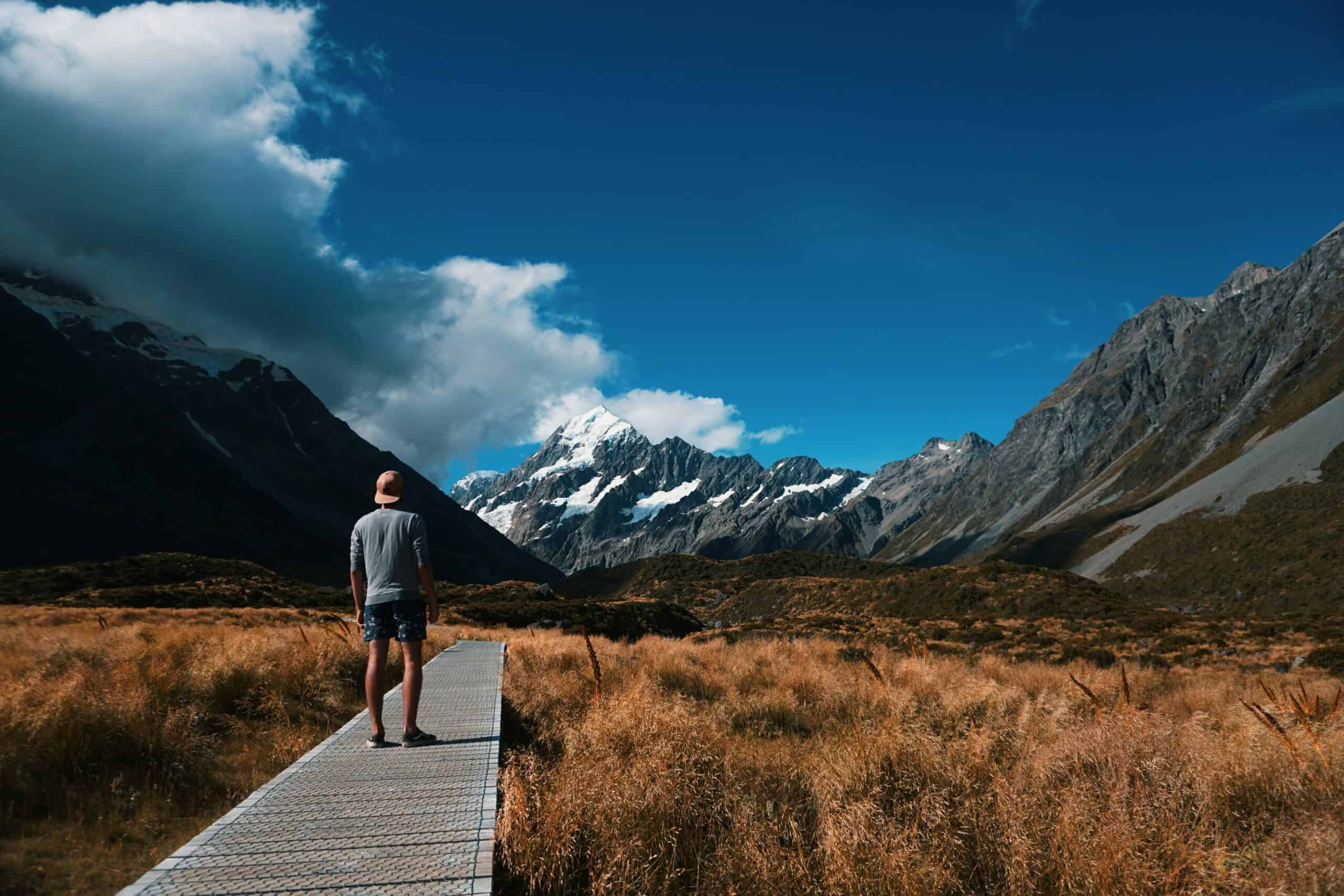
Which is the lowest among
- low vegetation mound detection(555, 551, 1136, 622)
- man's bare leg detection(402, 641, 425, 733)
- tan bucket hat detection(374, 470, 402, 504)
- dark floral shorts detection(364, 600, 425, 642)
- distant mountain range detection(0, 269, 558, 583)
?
low vegetation mound detection(555, 551, 1136, 622)

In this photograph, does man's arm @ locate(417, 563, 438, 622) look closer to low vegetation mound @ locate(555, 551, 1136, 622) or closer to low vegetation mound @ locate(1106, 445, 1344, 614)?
low vegetation mound @ locate(555, 551, 1136, 622)

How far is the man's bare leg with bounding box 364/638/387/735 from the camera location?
6121mm

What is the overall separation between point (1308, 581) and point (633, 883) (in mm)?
93678

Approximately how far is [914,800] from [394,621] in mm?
4961

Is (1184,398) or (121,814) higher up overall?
(1184,398)

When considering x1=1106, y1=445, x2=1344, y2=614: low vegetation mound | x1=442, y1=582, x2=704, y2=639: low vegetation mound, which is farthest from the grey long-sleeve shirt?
x1=1106, y1=445, x2=1344, y2=614: low vegetation mound

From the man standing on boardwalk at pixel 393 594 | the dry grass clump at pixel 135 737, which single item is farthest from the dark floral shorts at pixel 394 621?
the dry grass clump at pixel 135 737

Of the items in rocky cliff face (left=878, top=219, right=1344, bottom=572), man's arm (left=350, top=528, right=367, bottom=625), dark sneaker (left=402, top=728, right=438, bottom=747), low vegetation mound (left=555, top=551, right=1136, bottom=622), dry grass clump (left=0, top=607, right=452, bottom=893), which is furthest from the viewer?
rocky cliff face (left=878, top=219, right=1344, bottom=572)

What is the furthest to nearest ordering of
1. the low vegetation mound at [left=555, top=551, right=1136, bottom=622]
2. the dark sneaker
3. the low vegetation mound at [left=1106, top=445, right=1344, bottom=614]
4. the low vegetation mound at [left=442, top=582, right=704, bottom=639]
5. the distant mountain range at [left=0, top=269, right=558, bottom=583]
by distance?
the distant mountain range at [left=0, top=269, right=558, bottom=583], the low vegetation mound at [left=1106, top=445, right=1344, bottom=614], the low vegetation mound at [left=555, top=551, right=1136, bottom=622], the low vegetation mound at [left=442, top=582, right=704, bottom=639], the dark sneaker

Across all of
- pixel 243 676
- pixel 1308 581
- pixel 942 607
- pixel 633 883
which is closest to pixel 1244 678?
pixel 633 883

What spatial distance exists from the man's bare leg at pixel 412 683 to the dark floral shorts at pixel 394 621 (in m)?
0.10

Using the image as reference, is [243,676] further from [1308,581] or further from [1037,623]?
[1308,581]

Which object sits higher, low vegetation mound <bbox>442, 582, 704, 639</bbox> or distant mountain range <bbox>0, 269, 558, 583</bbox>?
distant mountain range <bbox>0, 269, 558, 583</bbox>

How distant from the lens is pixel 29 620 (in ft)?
68.1
